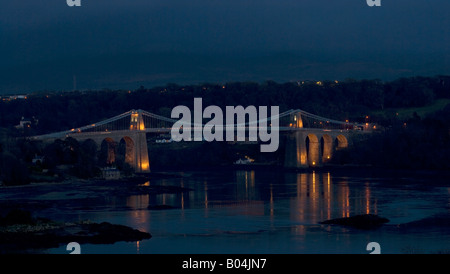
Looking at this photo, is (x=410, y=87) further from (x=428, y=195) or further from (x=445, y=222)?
(x=445, y=222)

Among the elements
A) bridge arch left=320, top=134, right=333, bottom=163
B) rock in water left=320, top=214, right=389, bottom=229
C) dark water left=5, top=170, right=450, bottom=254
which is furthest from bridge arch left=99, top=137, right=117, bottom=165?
rock in water left=320, top=214, right=389, bottom=229

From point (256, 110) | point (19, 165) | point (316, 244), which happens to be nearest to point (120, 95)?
point (256, 110)

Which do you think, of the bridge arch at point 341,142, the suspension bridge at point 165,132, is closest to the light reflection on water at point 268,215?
the suspension bridge at point 165,132

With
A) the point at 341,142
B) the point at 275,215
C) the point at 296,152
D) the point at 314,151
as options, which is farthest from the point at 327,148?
the point at 275,215

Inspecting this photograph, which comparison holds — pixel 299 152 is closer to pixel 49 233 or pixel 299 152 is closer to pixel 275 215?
pixel 275 215

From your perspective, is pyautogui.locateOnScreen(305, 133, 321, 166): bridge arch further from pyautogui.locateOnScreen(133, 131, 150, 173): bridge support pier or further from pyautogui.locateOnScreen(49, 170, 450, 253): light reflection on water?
pyautogui.locateOnScreen(49, 170, 450, 253): light reflection on water

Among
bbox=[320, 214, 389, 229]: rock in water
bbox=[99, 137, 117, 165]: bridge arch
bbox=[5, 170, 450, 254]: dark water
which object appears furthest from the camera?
bbox=[99, 137, 117, 165]: bridge arch
